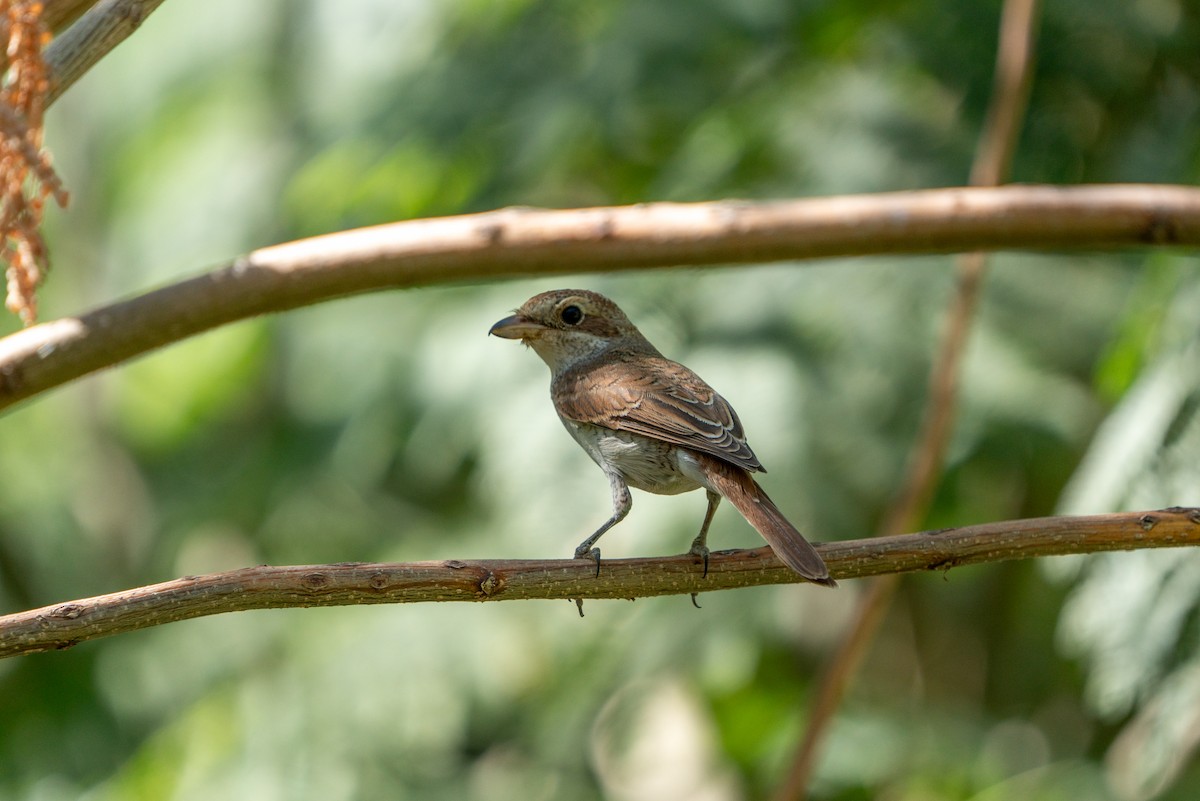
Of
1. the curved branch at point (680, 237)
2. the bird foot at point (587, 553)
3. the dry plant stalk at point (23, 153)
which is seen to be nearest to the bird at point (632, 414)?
the bird foot at point (587, 553)

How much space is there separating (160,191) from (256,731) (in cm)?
494

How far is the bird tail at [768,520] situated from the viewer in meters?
2.79

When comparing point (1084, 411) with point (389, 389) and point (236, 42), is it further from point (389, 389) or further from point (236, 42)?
point (236, 42)

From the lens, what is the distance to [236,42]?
29.5 feet

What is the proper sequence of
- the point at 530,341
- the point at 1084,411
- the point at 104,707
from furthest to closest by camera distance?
the point at 104,707
the point at 1084,411
the point at 530,341

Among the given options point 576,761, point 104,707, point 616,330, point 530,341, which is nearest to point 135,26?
point 530,341

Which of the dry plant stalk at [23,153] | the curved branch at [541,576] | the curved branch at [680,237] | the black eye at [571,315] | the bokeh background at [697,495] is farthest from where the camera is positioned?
the bokeh background at [697,495]

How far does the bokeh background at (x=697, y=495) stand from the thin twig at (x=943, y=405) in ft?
1.09

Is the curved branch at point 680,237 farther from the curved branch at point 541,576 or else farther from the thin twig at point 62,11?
the curved branch at point 541,576

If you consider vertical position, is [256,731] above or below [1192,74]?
below

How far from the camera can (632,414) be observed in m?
3.96

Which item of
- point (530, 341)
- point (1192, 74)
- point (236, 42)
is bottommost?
point (1192, 74)

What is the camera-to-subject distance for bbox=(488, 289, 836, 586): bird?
365 centimetres

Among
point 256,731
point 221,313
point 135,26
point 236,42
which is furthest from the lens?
point 236,42
